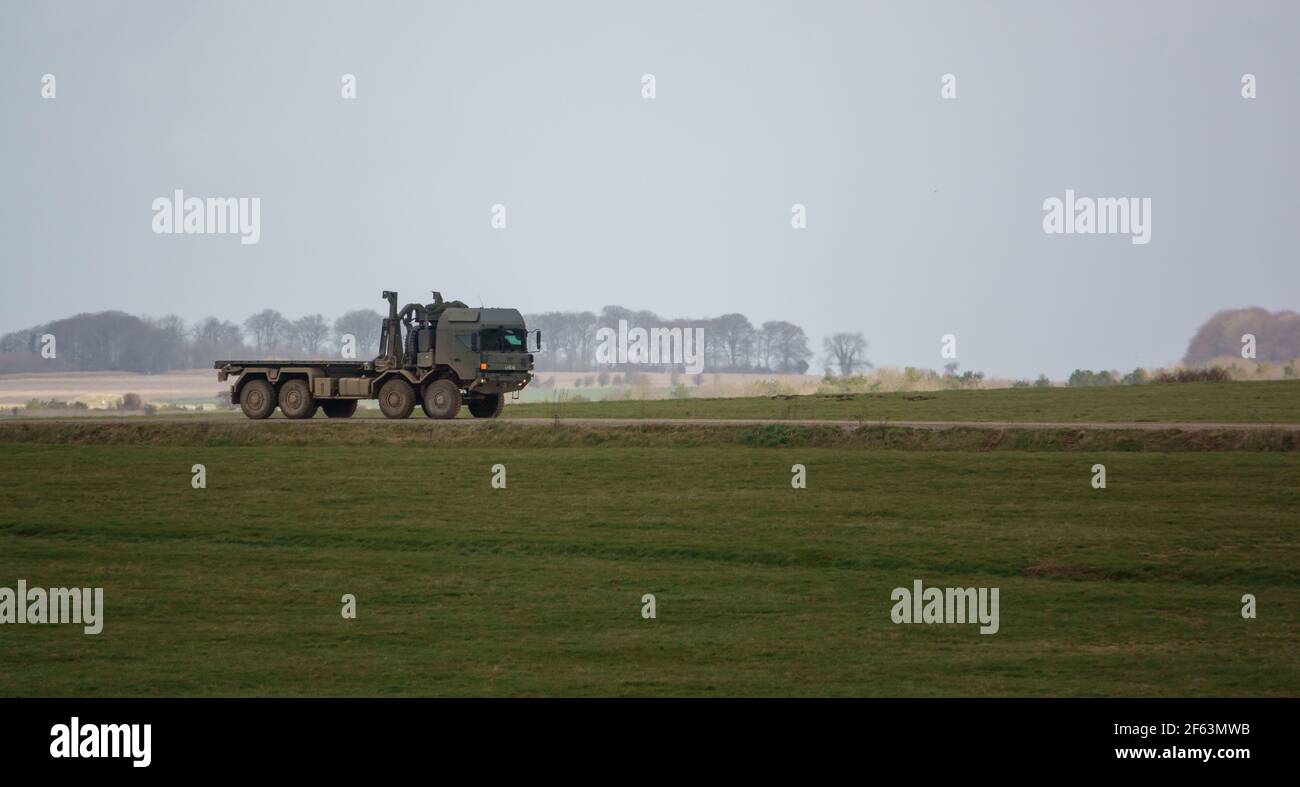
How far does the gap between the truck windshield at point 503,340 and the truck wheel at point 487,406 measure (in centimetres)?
210

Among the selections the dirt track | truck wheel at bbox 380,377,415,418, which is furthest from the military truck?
the dirt track

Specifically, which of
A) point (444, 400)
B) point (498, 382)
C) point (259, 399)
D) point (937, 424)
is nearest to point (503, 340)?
point (498, 382)

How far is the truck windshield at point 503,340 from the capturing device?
49.5 metres

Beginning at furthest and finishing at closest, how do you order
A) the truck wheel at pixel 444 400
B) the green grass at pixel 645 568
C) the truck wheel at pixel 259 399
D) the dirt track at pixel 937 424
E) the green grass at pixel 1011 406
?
the truck wheel at pixel 259 399 → the truck wheel at pixel 444 400 → the green grass at pixel 1011 406 → the dirt track at pixel 937 424 → the green grass at pixel 645 568

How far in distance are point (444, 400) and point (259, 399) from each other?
6539mm

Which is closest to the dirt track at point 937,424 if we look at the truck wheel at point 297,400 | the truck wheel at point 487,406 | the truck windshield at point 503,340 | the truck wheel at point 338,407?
the truck wheel at point 297,400

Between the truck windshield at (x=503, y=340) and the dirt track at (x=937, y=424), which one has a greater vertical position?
the truck windshield at (x=503, y=340)

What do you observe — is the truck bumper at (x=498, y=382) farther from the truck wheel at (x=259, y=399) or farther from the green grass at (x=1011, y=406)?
the truck wheel at (x=259, y=399)

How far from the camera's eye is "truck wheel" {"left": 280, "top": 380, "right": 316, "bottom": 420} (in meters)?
50.7

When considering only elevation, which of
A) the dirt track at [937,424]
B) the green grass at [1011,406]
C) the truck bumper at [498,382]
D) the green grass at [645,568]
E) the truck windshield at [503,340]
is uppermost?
the truck windshield at [503,340]
